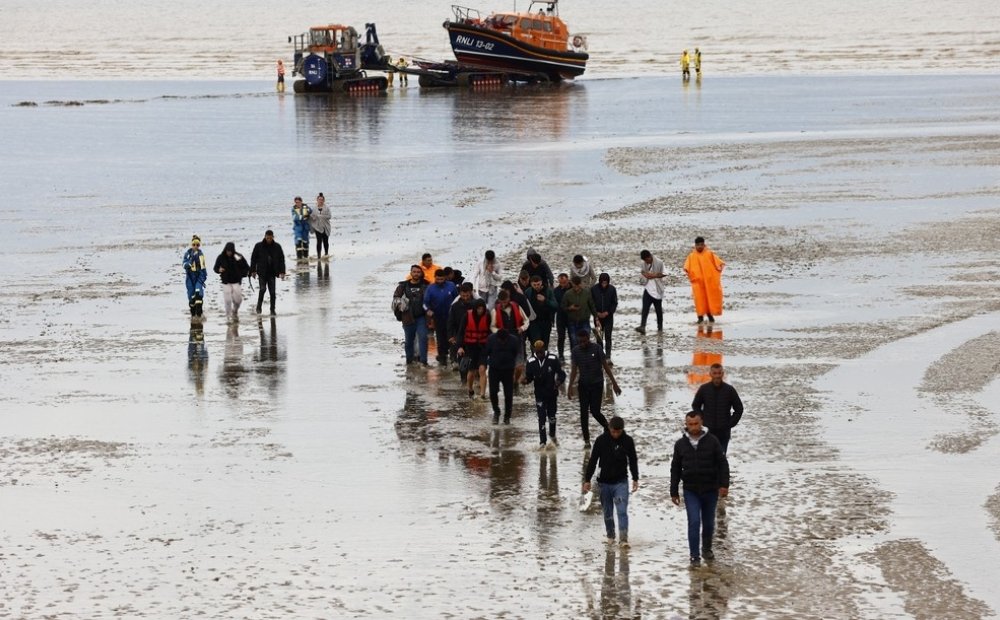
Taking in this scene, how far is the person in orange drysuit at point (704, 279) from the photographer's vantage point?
22016 mm

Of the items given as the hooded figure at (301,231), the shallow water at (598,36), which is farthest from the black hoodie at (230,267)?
the shallow water at (598,36)

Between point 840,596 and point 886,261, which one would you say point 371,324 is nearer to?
point 886,261

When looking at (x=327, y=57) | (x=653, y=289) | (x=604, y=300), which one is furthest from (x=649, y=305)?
(x=327, y=57)

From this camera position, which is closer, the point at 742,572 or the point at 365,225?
the point at 742,572

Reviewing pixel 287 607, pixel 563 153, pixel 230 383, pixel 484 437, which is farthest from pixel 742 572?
pixel 563 153

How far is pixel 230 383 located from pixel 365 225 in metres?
14.3

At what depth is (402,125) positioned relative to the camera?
62094 millimetres

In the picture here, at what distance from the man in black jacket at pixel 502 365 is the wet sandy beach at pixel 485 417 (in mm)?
390

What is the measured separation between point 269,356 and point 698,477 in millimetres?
9258

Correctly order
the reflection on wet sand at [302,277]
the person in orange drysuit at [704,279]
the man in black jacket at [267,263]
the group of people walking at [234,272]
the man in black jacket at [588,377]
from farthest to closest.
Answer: the reflection on wet sand at [302,277]
the man in black jacket at [267,263]
the group of people walking at [234,272]
the person in orange drysuit at [704,279]
the man in black jacket at [588,377]

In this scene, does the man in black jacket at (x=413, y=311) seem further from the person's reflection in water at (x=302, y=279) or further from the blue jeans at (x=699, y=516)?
the blue jeans at (x=699, y=516)

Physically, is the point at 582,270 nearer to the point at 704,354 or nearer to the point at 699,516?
the point at 704,354

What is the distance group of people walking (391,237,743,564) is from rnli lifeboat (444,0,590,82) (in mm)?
65693

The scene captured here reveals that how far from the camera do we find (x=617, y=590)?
1189cm
